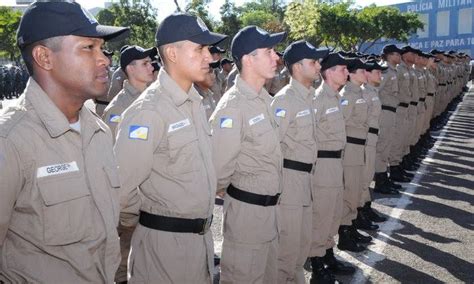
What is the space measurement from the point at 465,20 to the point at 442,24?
2316mm

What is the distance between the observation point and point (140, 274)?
2.76 meters

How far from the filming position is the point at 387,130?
834 centimetres

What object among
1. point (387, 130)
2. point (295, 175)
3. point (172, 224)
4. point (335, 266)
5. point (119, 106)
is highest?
point (119, 106)

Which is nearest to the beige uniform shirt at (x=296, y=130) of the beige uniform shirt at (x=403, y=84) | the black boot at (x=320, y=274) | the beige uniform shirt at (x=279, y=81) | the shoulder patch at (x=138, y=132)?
the black boot at (x=320, y=274)

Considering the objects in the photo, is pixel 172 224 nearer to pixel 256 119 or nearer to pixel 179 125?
pixel 179 125

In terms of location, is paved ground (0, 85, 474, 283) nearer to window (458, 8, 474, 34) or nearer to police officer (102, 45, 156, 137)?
police officer (102, 45, 156, 137)

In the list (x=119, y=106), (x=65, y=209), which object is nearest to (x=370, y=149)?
(x=119, y=106)

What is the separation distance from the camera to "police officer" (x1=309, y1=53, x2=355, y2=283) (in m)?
4.66

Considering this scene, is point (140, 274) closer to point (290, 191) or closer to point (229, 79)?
point (290, 191)

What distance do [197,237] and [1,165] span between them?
49.9 inches

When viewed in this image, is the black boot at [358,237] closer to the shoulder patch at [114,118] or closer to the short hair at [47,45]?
the shoulder patch at [114,118]

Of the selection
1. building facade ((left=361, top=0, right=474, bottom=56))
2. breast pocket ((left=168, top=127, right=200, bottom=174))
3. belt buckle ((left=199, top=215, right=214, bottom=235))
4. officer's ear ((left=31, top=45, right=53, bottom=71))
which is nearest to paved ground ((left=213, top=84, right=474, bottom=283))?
belt buckle ((left=199, top=215, right=214, bottom=235))

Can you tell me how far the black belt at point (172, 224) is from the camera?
8.89 feet

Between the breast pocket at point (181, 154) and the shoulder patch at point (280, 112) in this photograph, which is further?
the shoulder patch at point (280, 112)
